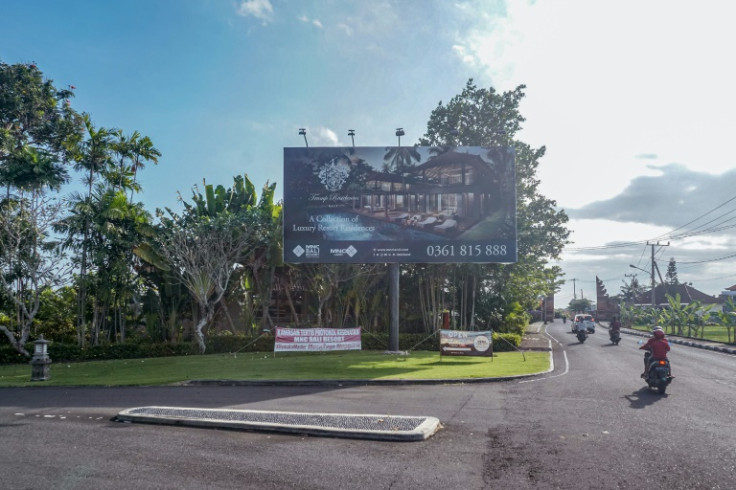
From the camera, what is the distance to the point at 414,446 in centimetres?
771

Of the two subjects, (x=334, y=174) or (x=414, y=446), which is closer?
(x=414, y=446)

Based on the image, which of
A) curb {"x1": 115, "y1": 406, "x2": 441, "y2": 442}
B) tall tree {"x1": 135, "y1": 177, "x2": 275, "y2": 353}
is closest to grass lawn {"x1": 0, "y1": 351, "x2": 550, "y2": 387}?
tall tree {"x1": 135, "y1": 177, "x2": 275, "y2": 353}

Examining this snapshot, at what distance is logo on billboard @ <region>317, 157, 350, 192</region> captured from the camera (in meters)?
23.1

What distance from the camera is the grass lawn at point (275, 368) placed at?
54.1 ft

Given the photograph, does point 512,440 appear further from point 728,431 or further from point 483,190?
point 483,190

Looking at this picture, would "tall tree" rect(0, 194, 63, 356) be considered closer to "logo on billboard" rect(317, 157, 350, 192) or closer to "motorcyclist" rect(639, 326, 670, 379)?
"logo on billboard" rect(317, 157, 350, 192)

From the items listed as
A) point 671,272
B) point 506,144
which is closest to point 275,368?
point 506,144

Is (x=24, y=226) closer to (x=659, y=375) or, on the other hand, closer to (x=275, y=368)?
(x=275, y=368)

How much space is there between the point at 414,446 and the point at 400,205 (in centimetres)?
1585

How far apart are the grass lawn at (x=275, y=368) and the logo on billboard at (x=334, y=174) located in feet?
23.3

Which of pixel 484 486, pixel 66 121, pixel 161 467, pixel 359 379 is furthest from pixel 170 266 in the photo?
pixel 484 486

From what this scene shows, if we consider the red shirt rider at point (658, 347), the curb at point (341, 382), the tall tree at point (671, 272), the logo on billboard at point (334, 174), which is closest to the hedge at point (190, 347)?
the logo on billboard at point (334, 174)

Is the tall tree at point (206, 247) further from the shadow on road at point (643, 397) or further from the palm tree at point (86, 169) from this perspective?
the shadow on road at point (643, 397)

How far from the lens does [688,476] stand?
628cm
